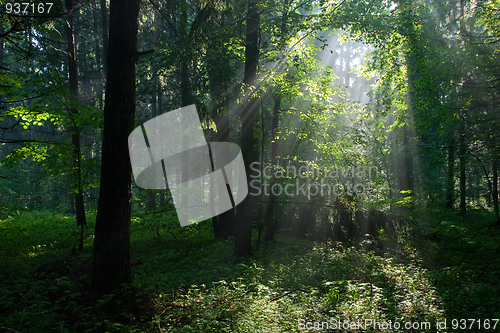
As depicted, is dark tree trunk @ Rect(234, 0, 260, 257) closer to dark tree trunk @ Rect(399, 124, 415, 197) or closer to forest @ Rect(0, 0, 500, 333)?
forest @ Rect(0, 0, 500, 333)

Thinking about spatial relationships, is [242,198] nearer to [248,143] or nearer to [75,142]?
[248,143]

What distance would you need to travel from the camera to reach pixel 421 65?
33.8 ft

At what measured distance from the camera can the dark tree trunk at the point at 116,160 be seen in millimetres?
5102

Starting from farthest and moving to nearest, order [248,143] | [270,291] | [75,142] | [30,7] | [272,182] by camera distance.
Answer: [75,142] < [272,182] < [248,143] < [30,7] < [270,291]

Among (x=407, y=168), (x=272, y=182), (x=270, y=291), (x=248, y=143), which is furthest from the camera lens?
(x=407, y=168)

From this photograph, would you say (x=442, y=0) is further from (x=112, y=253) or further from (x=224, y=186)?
(x=112, y=253)

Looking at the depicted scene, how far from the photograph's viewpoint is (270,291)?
5.37 metres

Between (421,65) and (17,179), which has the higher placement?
(421,65)

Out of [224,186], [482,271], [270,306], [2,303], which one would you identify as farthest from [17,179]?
[482,271]

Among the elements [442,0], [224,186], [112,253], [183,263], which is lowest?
[183,263]

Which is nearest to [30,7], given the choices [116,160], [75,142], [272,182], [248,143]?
[116,160]

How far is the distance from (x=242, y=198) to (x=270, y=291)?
3.57m

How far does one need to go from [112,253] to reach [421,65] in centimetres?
1091

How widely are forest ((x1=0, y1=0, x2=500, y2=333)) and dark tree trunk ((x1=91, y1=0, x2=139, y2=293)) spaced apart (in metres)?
0.02
